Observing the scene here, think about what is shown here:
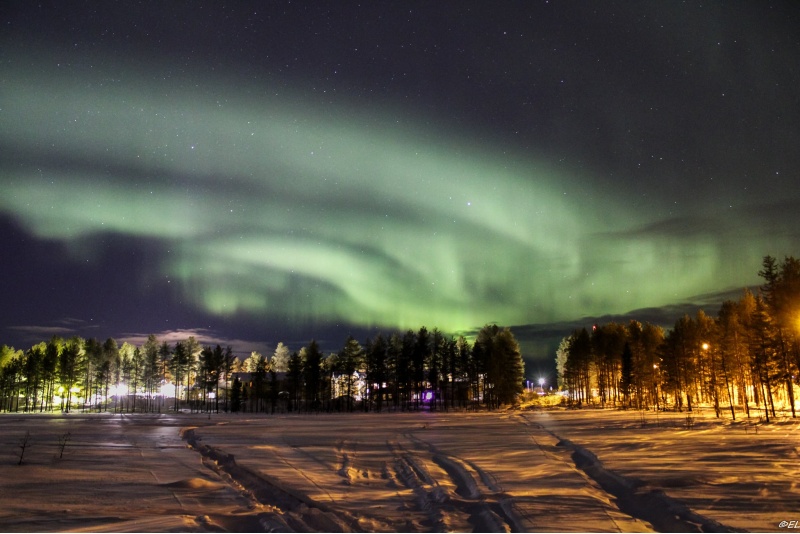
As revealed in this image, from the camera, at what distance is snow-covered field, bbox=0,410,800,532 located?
12891mm

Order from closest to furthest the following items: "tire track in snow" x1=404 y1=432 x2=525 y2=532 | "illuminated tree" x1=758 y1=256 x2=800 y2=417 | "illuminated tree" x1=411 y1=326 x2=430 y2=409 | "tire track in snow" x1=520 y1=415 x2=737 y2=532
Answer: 1. "tire track in snow" x1=520 y1=415 x2=737 y2=532
2. "tire track in snow" x1=404 y1=432 x2=525 y2=532
3. "illuminated tree" x1=758 y1=256 x2=800 y2=417
4. "illuminated tree" x1=411 y1=326 x2=430 y2=409

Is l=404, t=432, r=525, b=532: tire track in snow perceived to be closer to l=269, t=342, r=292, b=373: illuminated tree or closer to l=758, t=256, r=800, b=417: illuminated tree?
l=758, t=256, r=800, b=417: illuminated tree

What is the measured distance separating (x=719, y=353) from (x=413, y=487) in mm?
57597

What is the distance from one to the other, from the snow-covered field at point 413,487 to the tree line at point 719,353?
79.2 ft

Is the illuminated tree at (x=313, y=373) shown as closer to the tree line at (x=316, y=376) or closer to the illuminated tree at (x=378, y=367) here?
the tree line at (x=316, y=376)

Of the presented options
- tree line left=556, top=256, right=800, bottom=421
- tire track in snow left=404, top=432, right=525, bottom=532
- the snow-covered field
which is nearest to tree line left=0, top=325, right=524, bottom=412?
tree line left=556, top=256, right=800, bottom=421

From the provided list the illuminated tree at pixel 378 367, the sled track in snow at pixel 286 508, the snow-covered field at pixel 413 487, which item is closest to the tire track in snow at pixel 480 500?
the snow-covered field at pixel 413 487

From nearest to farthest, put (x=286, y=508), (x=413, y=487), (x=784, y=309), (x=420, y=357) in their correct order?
(x=286, y=508) < (x=413, y=487) < (x=784, y=309) < (x=420, y=357)

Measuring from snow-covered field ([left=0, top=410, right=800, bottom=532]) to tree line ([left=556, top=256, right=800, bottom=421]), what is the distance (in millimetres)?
24136

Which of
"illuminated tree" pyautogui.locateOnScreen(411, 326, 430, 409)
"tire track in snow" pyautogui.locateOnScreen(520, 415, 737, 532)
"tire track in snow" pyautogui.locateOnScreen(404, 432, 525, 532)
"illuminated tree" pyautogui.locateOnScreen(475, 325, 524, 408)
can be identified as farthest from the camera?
"illuminated tree" pyautogui.locateOnScreen(411, 326, 430, 409)

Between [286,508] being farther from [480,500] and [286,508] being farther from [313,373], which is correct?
[313,373]

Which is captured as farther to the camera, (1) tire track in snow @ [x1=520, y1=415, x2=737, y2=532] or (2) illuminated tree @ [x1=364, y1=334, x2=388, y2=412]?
(2) illuminated tree @ [x1=364, y1=334, x2=388, y2=412]

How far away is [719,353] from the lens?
203ft

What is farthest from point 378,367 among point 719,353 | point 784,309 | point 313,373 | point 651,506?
point 651,506
